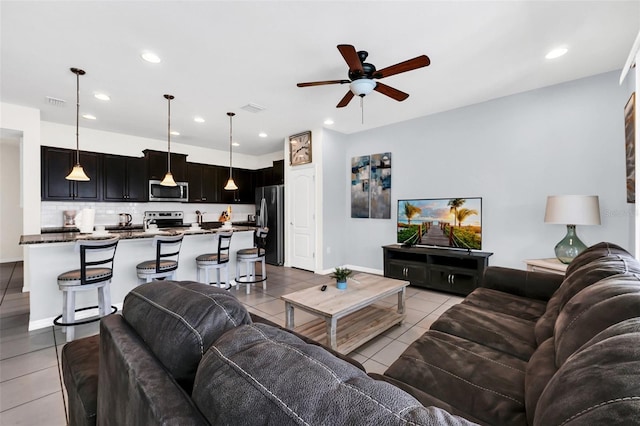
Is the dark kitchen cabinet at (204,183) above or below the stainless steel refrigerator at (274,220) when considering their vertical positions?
above

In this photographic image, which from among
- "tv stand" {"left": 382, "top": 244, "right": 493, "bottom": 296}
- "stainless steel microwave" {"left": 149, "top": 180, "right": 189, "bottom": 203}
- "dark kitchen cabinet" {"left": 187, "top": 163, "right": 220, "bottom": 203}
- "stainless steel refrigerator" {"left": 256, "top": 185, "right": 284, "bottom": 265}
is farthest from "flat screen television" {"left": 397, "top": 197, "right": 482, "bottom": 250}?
"stainless steel microwave" {"left": 149, "top": 180, "right": 189, "bottom": 203}

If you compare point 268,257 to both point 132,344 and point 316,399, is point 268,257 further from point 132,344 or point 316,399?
point 316,399

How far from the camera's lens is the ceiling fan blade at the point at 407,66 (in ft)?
7.43

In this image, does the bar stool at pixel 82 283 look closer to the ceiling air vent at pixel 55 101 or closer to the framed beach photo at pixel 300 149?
the ceiling air vent at pixel 55 101

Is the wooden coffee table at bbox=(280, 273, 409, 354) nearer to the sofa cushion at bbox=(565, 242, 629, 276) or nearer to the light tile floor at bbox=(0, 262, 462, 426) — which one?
the light tile floor at bbox=(0, 262, 462, 426)

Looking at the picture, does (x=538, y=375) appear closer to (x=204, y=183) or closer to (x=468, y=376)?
(x=468, y=376)

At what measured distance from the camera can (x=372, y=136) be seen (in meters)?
5.35

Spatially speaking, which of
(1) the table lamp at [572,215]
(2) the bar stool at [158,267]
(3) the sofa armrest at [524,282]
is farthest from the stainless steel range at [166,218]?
(1) the table lamp at [572,215]

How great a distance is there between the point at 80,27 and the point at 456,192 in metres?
4.81

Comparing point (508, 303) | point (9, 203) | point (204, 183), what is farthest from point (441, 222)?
point (9, 203)

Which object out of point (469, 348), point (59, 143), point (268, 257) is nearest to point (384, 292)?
point (469, 348)

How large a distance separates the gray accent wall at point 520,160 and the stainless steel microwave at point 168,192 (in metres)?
3.31

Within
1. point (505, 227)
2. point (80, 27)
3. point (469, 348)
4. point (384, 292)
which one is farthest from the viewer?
point (505, 227)

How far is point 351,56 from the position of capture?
226cm
